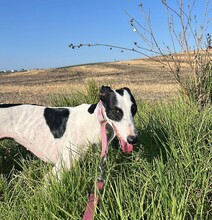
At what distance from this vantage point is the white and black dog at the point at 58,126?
334 centimetres

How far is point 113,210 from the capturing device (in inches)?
84.0

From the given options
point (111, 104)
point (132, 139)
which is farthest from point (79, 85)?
point (132, 139)

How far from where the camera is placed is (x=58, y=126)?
13.0 feet

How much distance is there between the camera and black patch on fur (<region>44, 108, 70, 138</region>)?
393cm

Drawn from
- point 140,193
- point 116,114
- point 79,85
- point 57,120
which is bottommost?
point 140,193

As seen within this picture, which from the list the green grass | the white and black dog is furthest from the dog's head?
A: the green grass

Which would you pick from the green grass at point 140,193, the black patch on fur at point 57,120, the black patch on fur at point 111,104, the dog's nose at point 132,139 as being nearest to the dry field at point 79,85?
the black patch on fur at point 57,120

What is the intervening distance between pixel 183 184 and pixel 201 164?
297 millimetres

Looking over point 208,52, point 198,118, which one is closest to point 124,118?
point 198,118

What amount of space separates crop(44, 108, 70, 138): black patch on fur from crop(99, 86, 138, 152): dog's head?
841 millimetres

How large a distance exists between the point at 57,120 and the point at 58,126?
8cm

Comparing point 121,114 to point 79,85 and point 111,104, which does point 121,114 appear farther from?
point 79,85

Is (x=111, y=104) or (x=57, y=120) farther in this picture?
(x=57, y=120)

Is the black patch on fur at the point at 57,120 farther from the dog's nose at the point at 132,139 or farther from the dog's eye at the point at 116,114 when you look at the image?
the dog's nose at the point at 132,139
